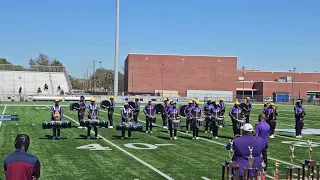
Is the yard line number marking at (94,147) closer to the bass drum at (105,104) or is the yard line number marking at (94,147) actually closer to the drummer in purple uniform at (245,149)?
the bass drum at (105,104)

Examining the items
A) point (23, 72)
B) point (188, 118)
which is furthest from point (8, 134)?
point (23, 72)

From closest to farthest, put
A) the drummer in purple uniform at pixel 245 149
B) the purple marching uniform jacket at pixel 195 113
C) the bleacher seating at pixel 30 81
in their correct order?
the drummer in purple uniform at pixel 245 149 → the purple marching uniform jacket at pixel 195 113 → the bleacher seating at pixel 30 81

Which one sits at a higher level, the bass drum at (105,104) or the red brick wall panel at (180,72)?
the red brick wall panel at (180,72)

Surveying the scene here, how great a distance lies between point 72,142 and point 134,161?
5.16m

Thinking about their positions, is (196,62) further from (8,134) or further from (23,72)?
(8,134)

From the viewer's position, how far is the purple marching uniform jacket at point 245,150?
770cm

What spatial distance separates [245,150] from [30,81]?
81.1 m

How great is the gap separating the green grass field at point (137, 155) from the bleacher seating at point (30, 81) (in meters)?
58.5

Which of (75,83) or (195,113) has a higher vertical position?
(75,83)

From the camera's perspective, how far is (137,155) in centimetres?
1504

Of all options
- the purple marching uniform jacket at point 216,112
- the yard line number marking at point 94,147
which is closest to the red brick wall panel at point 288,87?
the purple marching uniform jacket at point 216,112

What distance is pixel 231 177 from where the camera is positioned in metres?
7.59

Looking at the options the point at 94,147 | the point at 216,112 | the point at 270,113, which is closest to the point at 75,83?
the point at 270,113

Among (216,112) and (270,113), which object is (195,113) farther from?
(270,113)
